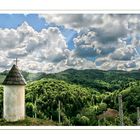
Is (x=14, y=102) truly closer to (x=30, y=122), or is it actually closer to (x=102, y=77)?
(x=30, y=122)

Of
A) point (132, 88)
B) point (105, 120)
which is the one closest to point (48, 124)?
point (105, 120)

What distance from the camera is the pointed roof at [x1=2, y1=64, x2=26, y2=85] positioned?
351 cm

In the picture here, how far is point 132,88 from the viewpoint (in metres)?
3.52

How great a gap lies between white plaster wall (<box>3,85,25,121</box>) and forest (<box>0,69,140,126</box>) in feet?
0.10

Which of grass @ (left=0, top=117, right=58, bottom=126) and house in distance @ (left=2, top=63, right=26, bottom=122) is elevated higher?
house in distance @ (left=2, top=63, right=26, bottom=122)

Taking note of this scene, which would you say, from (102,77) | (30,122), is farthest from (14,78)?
(102,77)

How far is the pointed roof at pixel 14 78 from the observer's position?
3510mm

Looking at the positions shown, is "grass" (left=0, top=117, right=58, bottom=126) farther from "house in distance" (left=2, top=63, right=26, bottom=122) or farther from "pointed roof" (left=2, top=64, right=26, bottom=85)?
"pointed roof" (left=2, top=64, right=26, bottom=85)

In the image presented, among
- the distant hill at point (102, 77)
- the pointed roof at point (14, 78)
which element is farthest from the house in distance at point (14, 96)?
the distant hill at point (102, 77)

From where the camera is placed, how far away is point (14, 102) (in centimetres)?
353

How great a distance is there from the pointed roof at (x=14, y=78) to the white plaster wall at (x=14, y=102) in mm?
25

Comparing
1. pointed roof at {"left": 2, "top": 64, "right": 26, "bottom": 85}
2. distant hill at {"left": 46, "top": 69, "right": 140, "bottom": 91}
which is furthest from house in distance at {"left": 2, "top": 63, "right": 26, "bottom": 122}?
distant hill at {"left": 46, "top": 69, "right": 140, "bottom": 91}

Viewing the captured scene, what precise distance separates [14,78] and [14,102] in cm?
15
